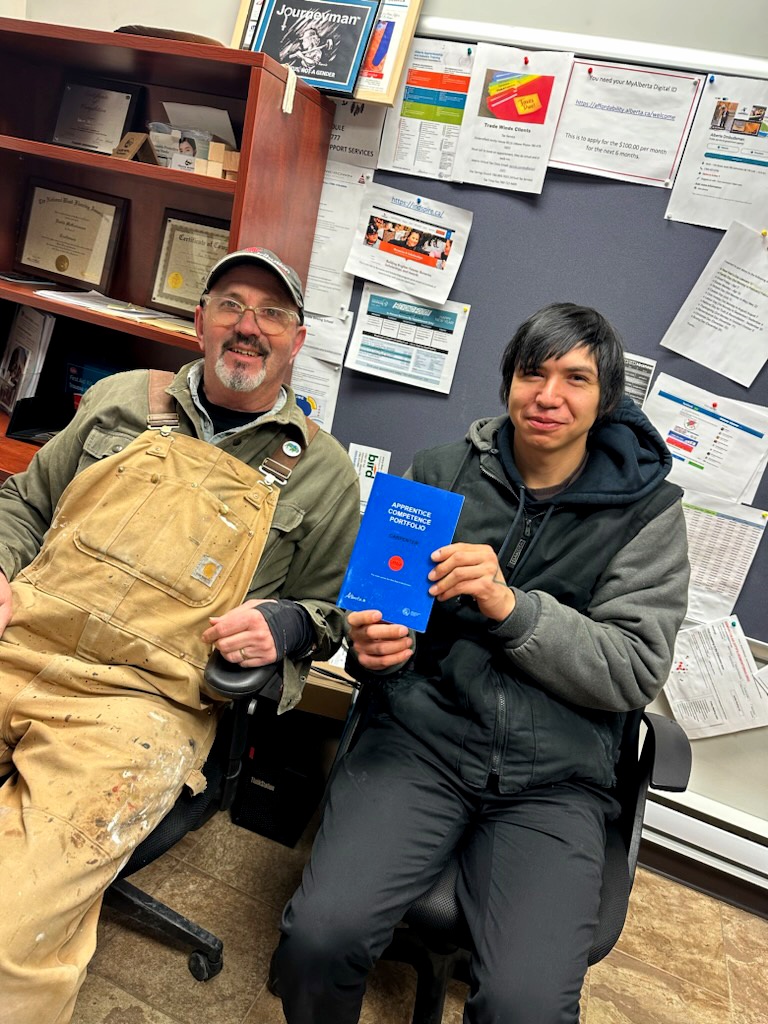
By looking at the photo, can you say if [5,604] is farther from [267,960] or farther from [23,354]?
[23,354]

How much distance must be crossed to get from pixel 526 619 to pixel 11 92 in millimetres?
2195

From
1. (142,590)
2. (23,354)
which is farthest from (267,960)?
(23,354)

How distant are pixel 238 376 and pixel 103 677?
2.09 ft

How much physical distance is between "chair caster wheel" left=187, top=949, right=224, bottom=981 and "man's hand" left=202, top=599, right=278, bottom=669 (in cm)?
72

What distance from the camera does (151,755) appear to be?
1.14 meters

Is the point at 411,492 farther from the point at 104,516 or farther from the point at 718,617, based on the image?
the point at 718,617

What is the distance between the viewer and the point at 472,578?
44.9 inches

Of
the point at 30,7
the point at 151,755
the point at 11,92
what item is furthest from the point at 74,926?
the point at 30,7

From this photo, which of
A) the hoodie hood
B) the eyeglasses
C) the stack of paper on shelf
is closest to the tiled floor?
the hoodie hood

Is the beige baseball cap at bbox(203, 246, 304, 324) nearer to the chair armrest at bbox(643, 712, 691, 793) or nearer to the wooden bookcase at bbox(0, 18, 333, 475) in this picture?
the wooden bookcase at bbox(0, 18, 333, 475)

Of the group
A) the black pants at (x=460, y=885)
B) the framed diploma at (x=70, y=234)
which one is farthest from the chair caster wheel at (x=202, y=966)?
the framed diploma at (x=70, y=234)

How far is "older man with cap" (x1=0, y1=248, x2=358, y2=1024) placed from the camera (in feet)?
3.28

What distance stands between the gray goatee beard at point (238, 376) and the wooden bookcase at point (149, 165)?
1.19ft

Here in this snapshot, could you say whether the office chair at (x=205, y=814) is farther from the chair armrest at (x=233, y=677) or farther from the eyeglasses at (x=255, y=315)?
the eyeglasses at (x=255, y=315)
